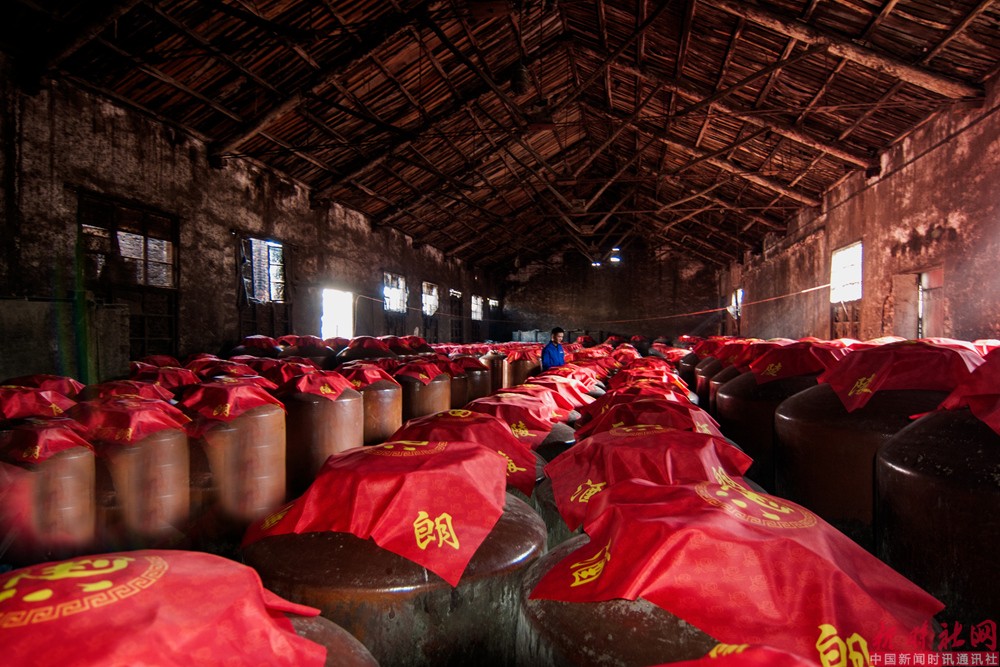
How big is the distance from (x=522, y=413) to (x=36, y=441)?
2.59 meters

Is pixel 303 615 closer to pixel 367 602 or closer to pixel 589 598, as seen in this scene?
pixel 367 602

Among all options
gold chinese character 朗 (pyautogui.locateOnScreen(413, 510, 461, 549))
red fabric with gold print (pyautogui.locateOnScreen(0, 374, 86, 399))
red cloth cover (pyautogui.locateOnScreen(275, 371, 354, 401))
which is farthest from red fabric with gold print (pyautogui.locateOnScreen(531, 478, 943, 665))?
red fabric with gold print (pyautogui.locateOnScreen(0, 374, 86, 399))

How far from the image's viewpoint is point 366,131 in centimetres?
1109

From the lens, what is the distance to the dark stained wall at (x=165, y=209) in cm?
611

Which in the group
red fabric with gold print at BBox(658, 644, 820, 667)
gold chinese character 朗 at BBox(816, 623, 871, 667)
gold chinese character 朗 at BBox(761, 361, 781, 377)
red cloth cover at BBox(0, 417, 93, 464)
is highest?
gold chinese character 朗 at BBox(761, 361, 781, 377)

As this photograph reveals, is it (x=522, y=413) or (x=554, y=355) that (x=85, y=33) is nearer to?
(x=522, y=413)

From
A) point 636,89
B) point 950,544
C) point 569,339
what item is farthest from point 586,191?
point 950,544

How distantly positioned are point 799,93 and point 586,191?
1482cm

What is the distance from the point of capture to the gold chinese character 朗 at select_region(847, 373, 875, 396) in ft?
8.84

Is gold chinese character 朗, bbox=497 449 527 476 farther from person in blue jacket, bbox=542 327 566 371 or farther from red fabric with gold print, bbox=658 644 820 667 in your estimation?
person in blue jacket, bbox=542 327 566 371

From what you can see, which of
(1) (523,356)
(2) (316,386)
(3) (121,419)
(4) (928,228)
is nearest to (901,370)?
(2) (316,386)

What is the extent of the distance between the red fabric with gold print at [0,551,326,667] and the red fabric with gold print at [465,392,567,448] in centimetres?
241

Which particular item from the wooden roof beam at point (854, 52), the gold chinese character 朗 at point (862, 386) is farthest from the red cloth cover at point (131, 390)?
the wooden roof beam at point (854, 52)

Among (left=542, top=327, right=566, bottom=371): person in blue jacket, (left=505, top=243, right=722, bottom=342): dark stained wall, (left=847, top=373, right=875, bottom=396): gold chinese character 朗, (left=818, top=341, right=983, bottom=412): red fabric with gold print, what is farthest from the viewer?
(left=505, top=243, right=722, bottom=342): dark stained wall
